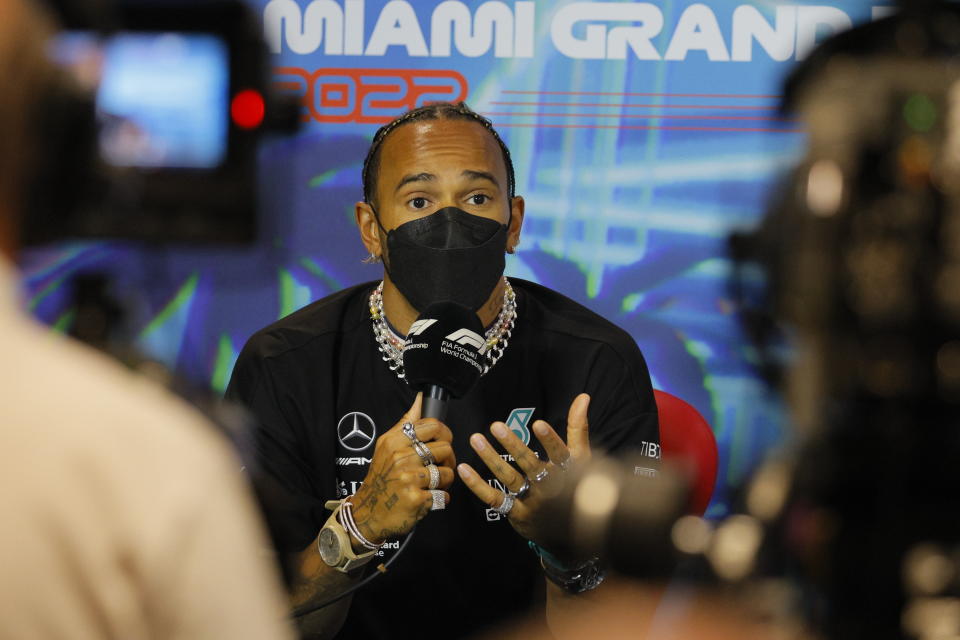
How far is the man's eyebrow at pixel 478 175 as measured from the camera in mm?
2449

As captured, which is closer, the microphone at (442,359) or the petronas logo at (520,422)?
the microphone at (442,359)

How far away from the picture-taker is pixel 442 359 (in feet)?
6.40

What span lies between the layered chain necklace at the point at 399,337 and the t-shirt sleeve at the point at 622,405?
0.69 feet

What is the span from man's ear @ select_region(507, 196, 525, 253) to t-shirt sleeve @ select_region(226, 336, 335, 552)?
1.97 feet

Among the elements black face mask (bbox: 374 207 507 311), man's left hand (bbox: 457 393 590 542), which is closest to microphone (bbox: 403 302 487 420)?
man's left hand (bbox: 457 393 590 542)

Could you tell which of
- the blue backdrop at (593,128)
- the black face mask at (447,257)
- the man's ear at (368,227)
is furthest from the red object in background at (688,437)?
the man's ear at (368,227)

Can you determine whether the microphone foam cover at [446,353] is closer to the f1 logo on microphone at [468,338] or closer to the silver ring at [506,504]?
the f1 logo on microphone at [468,338]

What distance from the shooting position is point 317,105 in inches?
110

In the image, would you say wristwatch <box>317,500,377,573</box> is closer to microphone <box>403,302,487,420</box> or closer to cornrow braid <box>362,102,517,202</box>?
microphone <box>403,302,487,420</box>

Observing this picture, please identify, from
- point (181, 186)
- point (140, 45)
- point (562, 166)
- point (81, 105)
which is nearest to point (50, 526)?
point (81, 105)

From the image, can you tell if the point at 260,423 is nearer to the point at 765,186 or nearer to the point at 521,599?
the point at 521,599

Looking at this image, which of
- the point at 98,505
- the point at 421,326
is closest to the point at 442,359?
the point at 421,326

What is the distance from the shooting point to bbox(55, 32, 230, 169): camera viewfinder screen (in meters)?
1.46

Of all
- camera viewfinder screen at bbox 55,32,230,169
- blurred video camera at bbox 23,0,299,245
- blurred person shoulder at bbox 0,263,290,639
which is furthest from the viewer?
camera viewfinder screen at bbox 55,32,230,169
